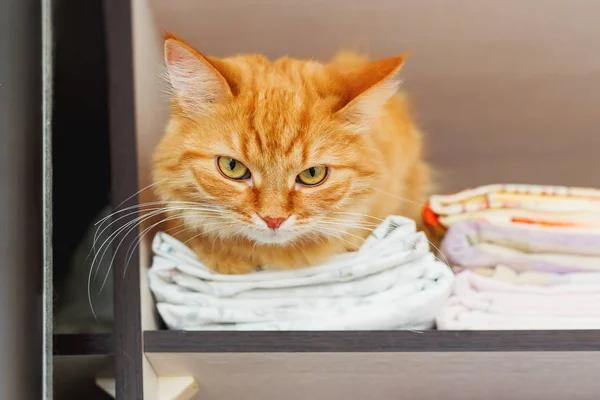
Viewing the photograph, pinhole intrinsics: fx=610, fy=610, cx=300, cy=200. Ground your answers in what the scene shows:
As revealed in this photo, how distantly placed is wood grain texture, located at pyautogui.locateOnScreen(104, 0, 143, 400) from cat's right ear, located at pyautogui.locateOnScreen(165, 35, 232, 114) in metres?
0.06

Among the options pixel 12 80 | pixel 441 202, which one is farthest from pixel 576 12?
pixel 12 80

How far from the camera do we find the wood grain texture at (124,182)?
0.83 meters

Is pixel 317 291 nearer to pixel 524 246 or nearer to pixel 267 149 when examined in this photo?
pixel 267 149

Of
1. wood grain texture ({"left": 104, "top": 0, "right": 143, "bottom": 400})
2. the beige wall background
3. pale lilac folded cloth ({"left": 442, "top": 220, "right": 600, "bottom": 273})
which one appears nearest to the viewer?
wood grain texture ({"left": 104, "top": 0, "right": 143, "bottom": 400})

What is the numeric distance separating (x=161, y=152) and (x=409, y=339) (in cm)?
47

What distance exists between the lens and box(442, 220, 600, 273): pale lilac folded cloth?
971 millimetres

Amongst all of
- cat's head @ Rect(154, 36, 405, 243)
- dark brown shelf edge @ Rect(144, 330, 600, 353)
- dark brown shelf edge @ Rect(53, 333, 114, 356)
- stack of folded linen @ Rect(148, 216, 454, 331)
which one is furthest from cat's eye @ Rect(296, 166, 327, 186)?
dark brown shelf edge @ Rect(53, 333, 114, 356)

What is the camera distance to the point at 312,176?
92 cm

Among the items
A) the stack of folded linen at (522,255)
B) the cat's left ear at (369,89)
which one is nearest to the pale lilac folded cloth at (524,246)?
the stack of folded linen at (522,255)

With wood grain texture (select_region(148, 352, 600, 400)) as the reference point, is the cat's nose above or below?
above

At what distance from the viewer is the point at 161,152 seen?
0.95 meters

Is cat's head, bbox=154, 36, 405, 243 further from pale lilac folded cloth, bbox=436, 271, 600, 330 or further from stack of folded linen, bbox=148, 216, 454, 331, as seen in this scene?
pale lilac folded cloth, bbox=436, 271, 600, 330

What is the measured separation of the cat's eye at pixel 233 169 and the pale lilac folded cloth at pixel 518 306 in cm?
36

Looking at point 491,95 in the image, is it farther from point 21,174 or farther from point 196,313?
point 21,174
